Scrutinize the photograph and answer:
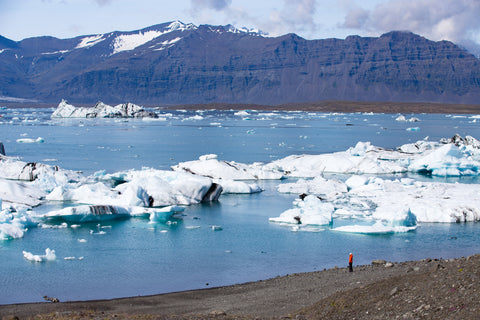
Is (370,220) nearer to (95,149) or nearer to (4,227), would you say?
(4,227)

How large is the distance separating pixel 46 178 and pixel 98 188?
9.22ft

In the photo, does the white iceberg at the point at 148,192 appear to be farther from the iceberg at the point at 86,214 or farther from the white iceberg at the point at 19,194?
the iceberg at the point at 86,214

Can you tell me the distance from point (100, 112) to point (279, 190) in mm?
63055

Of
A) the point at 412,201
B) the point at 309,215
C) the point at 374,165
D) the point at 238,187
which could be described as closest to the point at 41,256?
the point at 309,215

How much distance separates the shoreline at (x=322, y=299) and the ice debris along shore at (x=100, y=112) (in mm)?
71144

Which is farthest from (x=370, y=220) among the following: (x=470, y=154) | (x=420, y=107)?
(x=420, y=107)

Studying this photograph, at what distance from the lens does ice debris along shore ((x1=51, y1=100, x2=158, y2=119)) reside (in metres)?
77.2

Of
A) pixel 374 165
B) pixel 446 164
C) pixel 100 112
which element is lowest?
pixel 374 165

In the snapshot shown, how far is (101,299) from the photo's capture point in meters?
8.62

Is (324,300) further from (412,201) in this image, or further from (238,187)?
(238,187)

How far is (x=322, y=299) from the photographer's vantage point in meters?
7.38

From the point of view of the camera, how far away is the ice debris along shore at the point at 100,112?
253 ft

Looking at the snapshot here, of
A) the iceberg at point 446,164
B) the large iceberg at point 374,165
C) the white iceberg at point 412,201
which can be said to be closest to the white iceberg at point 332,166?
the large iceberg at point 374,165

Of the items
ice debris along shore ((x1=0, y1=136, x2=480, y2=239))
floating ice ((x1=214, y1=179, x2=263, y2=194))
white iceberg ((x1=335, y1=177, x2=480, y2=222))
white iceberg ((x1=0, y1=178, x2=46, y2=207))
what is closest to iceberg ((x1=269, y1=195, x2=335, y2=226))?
ice debris along shore ((x1=0, y1=136, x2=480, y2=239))
